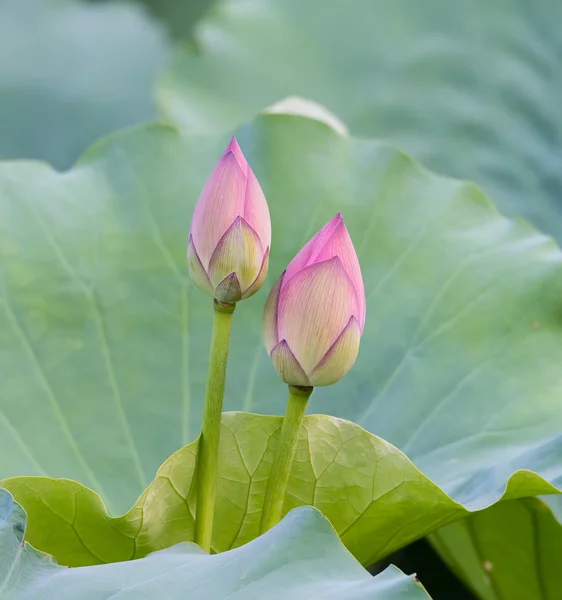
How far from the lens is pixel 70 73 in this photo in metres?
2.22

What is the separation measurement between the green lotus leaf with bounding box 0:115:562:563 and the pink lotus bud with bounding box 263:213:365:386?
0.18 metres

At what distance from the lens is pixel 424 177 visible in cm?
115

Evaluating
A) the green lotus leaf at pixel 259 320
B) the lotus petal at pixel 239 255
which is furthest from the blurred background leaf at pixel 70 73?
the lotus petal at pixel 239 255

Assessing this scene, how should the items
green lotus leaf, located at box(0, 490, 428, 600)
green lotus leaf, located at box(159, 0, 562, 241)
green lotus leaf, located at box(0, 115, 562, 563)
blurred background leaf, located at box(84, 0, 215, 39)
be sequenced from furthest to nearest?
1. blurred background leaf, located at box(84, 0, 215, 39)
2. green lotus leaf, located at box(159, 0, 562, 241)
3. green lotus leaf, located at box(0, 115, 562, 563)
4. green lotus leaf, located at box(0, 490, 428, 600)

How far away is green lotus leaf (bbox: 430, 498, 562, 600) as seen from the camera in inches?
39.6

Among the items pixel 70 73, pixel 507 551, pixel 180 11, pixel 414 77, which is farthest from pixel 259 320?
pixel 180 11

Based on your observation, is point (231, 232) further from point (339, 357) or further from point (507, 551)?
point (507, 551)

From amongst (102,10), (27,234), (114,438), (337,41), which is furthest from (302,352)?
(102,10)

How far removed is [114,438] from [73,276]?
0.20 metres

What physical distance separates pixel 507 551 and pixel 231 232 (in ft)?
1.93

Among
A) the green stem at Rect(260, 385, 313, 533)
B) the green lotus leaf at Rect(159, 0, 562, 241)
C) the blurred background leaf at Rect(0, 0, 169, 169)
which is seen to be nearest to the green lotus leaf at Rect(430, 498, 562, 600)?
the green stem at Rect(260, 385, 313, 533)

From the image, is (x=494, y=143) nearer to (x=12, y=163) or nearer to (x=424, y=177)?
(x=424, y=177)

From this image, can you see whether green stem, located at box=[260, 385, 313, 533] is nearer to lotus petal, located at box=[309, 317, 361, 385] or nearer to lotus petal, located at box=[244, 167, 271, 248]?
lotus petal, located at box=[309, 317, 361, 385]

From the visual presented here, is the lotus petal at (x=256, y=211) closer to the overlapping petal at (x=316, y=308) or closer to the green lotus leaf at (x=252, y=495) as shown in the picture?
the overlapping petal at (x=316, y=308)
